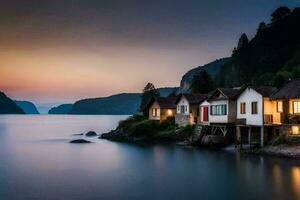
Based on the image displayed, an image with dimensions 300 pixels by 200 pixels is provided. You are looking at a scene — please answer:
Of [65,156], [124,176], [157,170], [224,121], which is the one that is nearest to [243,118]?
[224,121]

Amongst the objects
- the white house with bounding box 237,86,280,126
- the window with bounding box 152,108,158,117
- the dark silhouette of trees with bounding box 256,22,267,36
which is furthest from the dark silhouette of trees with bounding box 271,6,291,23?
the white house with bounding box 237,86,280,126

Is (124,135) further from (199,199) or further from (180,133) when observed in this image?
(199,199)

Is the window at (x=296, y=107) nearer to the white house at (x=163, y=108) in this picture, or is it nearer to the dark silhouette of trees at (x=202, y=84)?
the white house at (x=163, y=108)

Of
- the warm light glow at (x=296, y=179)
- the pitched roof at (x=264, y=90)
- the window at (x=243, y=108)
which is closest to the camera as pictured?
the warm light glow at (x=296, y=179)

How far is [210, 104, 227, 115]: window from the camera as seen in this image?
177 ft

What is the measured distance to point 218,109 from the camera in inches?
2183

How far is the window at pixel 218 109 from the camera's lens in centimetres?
5381

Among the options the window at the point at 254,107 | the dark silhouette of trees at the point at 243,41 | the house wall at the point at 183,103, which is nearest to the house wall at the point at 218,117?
the window at the point at 254,107

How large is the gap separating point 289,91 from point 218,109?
42.0 feet

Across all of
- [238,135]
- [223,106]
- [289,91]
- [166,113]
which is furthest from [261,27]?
[289,91]

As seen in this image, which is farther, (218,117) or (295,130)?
(218,117)

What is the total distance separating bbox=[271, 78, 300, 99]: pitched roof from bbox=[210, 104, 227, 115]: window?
898 cm

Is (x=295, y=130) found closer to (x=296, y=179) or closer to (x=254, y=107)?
(x=254, y=107)

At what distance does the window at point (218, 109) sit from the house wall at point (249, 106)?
8.09ft
